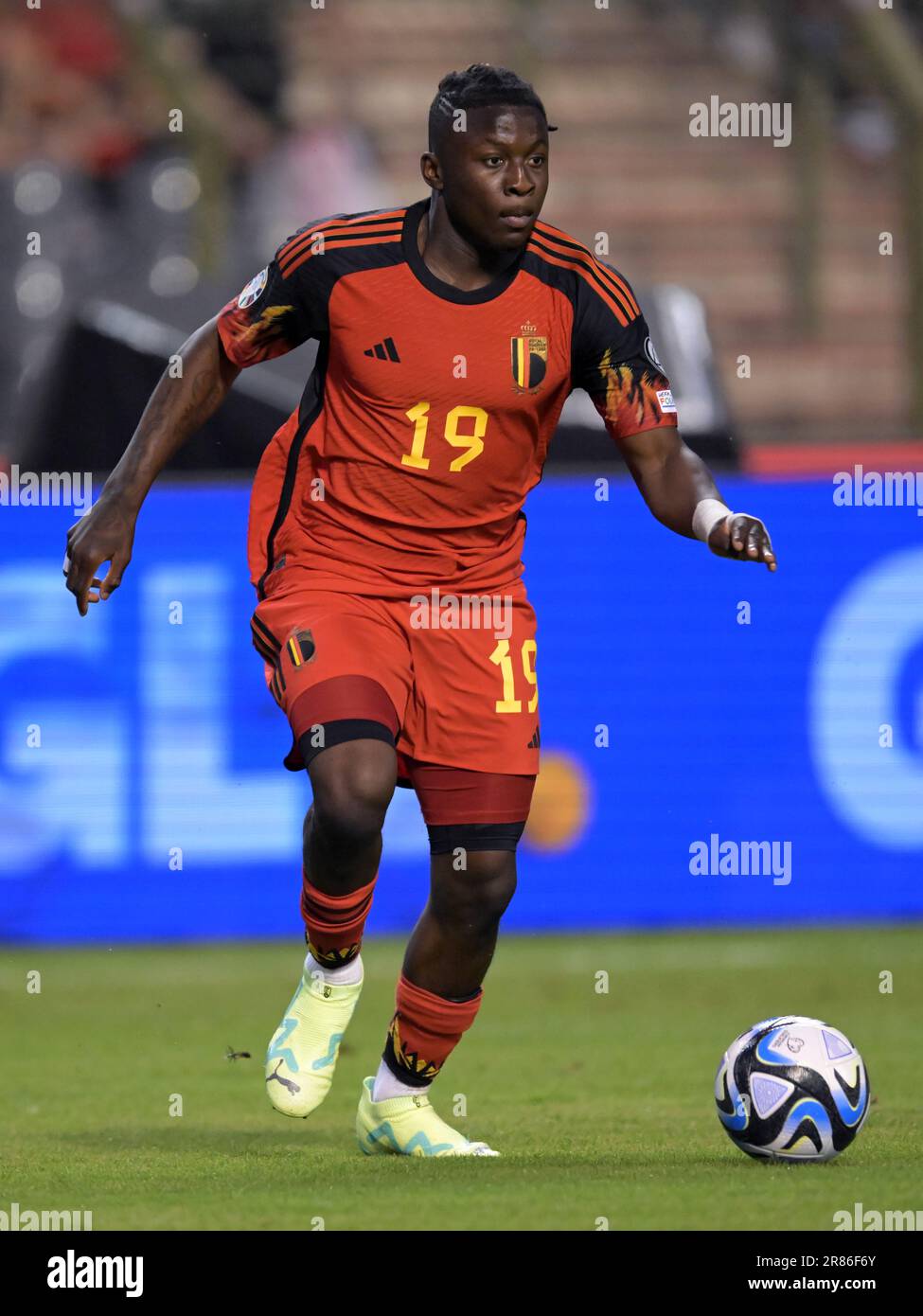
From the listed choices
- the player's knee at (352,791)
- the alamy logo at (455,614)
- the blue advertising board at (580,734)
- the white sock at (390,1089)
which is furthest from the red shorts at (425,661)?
the blue advertising board at (580,734)

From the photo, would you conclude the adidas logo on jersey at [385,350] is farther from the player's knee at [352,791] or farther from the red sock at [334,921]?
the red sock at [334,921]

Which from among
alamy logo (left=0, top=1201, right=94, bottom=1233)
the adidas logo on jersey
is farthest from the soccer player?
alamy logo (left=0, top=1201, right=94, bottom=1233)

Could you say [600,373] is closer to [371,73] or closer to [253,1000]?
[253,1000]

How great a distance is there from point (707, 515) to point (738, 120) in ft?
36.9

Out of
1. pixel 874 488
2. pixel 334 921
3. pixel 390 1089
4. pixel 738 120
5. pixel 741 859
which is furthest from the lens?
pixel 738 120

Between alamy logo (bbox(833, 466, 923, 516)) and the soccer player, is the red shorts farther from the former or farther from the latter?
alamy logo (bbox(833, 466, 923, 516))

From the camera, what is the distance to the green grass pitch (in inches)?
164

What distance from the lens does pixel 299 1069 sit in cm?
483

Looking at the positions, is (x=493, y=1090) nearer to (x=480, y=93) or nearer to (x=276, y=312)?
(x=276, y=312)

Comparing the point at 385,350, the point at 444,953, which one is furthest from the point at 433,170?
the point at 444,953

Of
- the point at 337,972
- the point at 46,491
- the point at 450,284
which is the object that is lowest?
the point at 337,972

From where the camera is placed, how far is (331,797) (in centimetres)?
461

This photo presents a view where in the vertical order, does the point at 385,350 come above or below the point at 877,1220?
above

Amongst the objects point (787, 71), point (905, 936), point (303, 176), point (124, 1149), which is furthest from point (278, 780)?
point (787, 71)
